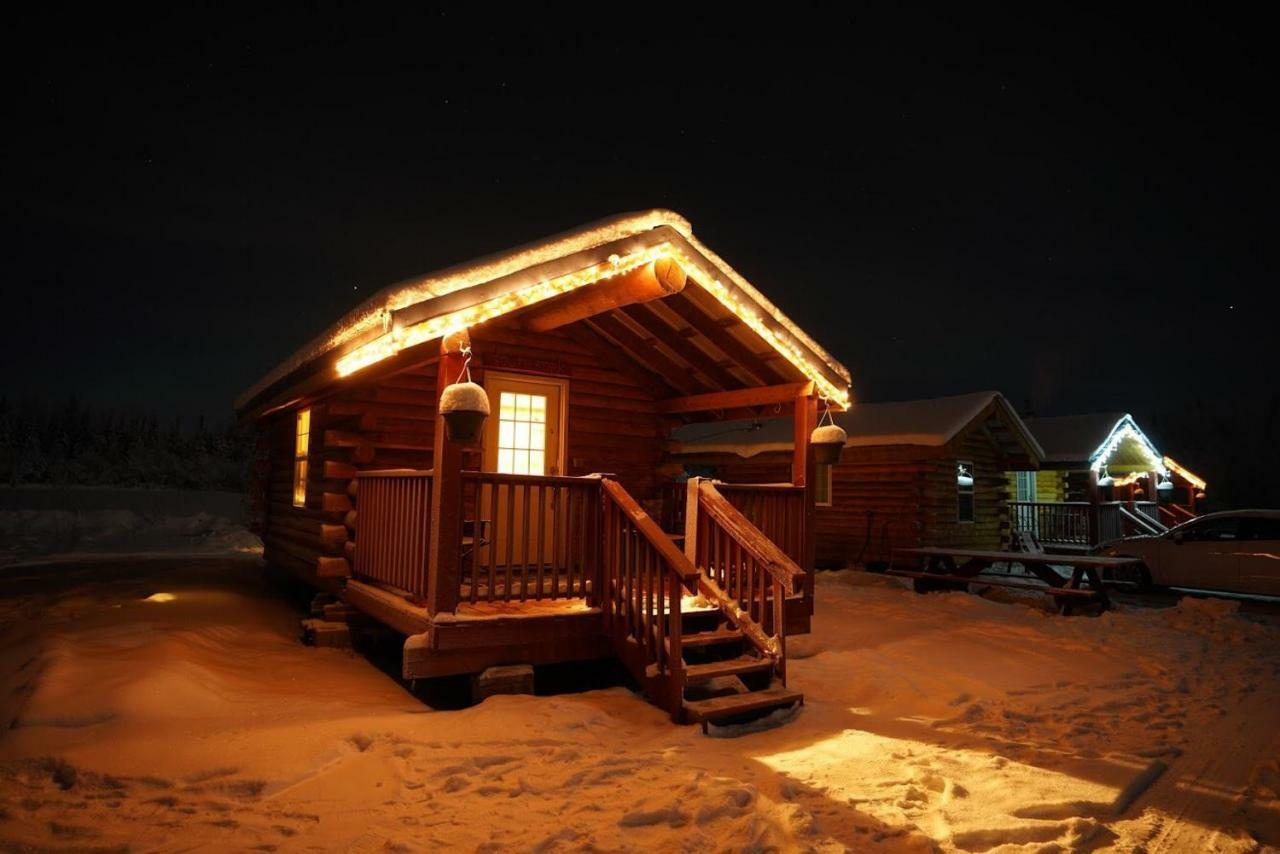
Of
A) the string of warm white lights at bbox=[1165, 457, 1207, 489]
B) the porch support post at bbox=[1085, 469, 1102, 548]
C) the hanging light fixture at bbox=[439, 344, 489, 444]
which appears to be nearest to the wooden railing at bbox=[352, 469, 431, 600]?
the hanging light fixture at bbox=[439, 344, 489, 444]

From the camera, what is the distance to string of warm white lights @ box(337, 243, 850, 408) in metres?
6.34

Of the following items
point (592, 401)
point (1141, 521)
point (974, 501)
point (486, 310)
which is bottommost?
point (1141, 521)

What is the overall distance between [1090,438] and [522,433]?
22004 mm

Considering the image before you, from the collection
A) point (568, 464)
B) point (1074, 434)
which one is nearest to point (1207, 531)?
point (1074, 434)

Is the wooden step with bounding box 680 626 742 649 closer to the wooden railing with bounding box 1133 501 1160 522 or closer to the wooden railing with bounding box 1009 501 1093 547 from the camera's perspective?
the wooden railing with bounding box 1009 501 1093 547

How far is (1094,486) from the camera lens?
22.0m

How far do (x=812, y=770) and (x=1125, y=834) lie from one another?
175cm

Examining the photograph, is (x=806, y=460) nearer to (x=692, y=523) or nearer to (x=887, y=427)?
(x=692, y=523)

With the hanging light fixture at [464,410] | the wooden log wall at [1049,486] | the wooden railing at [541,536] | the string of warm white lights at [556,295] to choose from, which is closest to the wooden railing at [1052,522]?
the wooden log wall at [1049,486]

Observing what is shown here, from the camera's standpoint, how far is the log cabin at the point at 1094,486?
2256 cm

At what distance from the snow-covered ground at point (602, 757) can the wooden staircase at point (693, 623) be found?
290 millimetres

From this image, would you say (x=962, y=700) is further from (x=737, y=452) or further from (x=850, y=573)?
(x=737, y=452)

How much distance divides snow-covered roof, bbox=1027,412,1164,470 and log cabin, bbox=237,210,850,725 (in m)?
18.4

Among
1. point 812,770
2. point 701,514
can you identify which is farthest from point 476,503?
point 812,770
